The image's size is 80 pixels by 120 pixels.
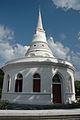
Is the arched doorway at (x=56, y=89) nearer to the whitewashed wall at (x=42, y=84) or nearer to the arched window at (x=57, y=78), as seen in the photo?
the arched window at (x=57, y=78)

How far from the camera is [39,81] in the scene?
65.0 ft

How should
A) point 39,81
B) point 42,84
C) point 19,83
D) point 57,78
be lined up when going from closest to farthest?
1. point 42,84
2. point 39,81
3. point 19,83
4. point 57,78

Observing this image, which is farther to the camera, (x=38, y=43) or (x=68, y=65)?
(x=38, y=43)

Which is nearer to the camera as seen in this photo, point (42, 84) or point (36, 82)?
point (42, 84)

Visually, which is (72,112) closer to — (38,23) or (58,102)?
(58,102)

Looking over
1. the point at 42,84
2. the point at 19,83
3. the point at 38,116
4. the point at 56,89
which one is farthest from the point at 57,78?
the point at 38,116

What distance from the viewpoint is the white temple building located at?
1927cm

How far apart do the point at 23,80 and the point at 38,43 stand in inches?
340

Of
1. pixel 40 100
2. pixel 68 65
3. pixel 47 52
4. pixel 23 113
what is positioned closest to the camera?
pixel 23 113

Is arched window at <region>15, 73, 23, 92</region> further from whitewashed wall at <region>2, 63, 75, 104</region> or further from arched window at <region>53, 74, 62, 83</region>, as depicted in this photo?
arched window at <region>53, 74, 62, 83</region>

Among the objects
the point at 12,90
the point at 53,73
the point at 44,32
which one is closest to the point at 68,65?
the point at 53,73

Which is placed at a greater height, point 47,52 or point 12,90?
point 47,52

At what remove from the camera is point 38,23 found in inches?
1297

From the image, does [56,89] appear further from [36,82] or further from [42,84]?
[36,82]
